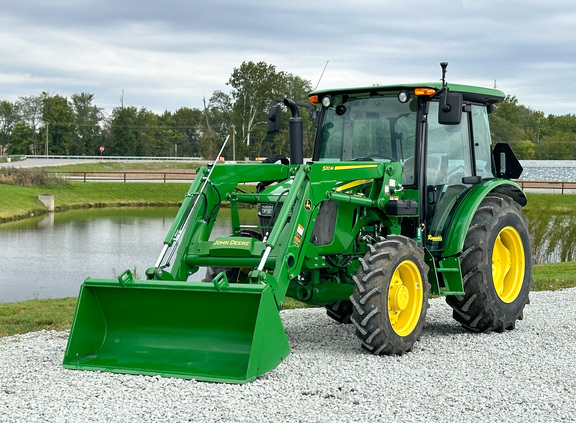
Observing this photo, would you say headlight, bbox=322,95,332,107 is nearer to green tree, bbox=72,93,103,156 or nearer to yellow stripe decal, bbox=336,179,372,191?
yellow stripe decal, bbox=336,179,372,191

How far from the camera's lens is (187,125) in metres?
90.5

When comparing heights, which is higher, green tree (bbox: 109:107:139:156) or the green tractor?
green tree (bbox: 109:107:139:156)

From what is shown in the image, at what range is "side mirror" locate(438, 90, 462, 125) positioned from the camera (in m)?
7.73

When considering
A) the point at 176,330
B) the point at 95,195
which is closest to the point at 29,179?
the point at 95,195

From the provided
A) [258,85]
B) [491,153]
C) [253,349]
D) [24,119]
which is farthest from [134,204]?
[24,119]

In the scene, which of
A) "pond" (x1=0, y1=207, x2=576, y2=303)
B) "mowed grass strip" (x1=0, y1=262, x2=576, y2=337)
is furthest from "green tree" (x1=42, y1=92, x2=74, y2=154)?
"mowed grass strip" (x1=0, y1=262, x2=576, y2=337)

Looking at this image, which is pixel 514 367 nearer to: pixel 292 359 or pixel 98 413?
pixel 292 359

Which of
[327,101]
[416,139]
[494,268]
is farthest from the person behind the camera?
[494,268]

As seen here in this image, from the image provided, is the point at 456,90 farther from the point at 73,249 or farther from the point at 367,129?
the point at 73,249

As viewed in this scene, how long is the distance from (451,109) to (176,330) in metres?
3.21

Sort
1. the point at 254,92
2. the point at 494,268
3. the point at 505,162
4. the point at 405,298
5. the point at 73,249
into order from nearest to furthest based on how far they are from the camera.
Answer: the point at 405,298
the point at 494,268
the point at 505,162
the point at 73,249
the point at 254,92

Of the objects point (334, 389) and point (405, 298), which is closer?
point (334, 389)

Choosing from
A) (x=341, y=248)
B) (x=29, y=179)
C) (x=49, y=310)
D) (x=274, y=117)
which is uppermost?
(x=274, y=117)

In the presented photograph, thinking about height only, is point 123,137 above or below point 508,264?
above
